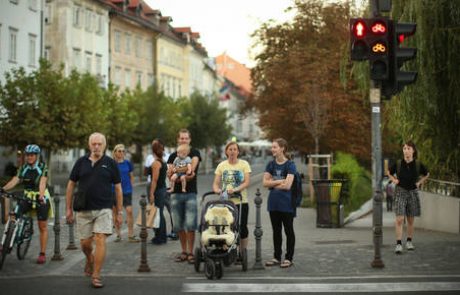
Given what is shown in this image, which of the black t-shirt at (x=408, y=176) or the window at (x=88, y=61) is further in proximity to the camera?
the window at (x=88, y=61)

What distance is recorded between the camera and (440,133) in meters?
15.8

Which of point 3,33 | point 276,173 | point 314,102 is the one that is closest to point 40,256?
point 276,173

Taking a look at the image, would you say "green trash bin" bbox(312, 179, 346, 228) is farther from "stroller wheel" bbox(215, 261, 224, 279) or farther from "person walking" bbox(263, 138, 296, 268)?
"stroller wheel" bbox(215, 261, 224, 279)

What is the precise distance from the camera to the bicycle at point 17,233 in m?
11.0

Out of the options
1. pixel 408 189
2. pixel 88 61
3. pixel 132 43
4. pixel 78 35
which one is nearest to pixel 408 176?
pixel 408 189

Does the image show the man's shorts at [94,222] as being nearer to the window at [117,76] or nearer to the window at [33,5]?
the window at [33,5]

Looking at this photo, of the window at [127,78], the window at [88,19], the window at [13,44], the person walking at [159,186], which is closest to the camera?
the person walking at [159,186]

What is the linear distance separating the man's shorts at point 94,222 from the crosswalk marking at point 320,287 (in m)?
1.14

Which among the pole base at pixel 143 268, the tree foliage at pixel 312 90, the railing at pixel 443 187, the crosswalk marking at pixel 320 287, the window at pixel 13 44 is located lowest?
the crosswalk marking at pixel 320 287

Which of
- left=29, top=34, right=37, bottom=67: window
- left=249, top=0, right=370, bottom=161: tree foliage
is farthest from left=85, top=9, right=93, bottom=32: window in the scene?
left=249, top=0, right=370, bottom=161: tree foliage

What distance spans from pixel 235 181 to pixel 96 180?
2.21 meters

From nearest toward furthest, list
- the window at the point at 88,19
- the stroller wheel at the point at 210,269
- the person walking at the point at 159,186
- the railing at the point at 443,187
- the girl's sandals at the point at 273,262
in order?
the stroller wheel at the point at 210,269 → the girl's sandals at the point at 273,262 → the person walking at the point at 159,186 → the railing at the point at 443,187 → the window at the point at 88,19

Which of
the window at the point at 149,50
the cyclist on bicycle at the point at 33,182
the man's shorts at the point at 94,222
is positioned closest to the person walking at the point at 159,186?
the cyclist on bicycle at the point at 33,182

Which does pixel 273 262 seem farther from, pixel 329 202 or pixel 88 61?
pixel 88 61
